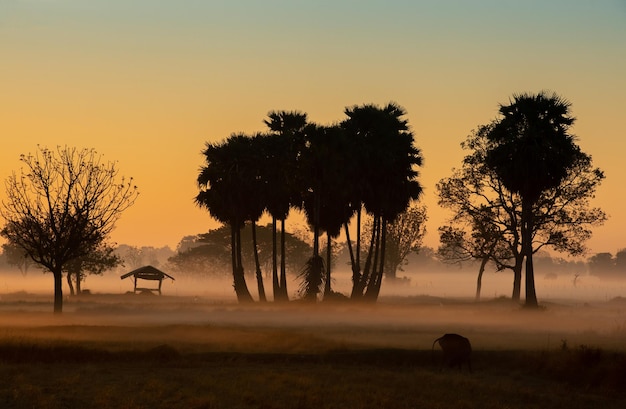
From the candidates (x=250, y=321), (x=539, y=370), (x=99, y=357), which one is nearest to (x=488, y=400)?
(x=539, y=370)

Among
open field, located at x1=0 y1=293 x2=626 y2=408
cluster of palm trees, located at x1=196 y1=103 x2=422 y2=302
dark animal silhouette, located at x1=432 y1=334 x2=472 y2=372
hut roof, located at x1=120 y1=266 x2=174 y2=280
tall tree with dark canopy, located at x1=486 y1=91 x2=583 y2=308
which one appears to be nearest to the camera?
open field, located at x1=0 y1=293 x2=626 y2=408

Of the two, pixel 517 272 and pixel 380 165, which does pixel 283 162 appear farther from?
pixel 517 272

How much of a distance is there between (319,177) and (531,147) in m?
19.6

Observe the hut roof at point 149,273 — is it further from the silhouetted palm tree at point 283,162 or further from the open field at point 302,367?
the open field at point 302,367

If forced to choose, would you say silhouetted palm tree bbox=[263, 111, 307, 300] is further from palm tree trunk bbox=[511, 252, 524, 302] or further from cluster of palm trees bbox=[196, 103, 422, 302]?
palm tree trunk bbox=[511, 252, 524, 302]

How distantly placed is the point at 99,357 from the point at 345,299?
43.7 m

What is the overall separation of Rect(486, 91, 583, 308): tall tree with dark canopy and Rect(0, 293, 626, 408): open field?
15.2 metres

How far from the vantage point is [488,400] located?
25609 mm

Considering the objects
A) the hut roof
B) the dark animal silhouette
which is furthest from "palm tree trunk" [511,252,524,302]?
the dark animal silhouette

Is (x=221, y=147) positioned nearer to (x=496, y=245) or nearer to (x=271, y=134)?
(x=271, y=134)

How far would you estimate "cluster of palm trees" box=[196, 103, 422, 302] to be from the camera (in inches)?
2966

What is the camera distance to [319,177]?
249 ft

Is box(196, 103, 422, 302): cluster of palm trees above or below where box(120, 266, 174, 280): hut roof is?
above

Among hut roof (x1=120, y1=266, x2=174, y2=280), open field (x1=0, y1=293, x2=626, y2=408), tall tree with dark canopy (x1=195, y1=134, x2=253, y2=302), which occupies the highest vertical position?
tall tree with dark canopy (x1=195, y1=134, x2=253, y2=302)
